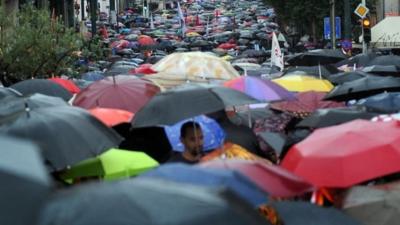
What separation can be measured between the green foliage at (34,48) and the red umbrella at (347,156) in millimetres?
12739

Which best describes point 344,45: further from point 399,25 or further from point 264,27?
point 264,27

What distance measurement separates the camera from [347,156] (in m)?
5.39

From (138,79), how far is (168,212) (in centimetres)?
775

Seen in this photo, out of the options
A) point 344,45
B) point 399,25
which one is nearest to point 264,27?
point 399,25

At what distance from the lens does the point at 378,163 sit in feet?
17.5

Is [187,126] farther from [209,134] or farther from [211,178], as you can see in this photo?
[211,178]

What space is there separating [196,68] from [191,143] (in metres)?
6.09

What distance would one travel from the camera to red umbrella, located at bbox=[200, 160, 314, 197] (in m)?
4.36

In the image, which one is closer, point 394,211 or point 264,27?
point 394,211

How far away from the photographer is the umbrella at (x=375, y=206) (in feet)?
16.4

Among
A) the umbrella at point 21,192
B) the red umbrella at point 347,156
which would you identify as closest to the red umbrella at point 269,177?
the red umbrella at point 347,156

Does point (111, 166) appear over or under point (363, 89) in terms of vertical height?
under

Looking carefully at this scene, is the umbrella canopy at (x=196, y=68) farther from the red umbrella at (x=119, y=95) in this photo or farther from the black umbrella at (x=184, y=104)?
the black umbrella at (x=184, y=104)

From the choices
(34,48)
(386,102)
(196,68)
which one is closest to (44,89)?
(196,68)
